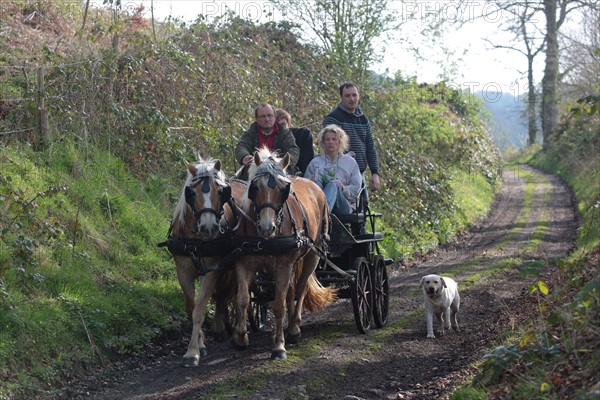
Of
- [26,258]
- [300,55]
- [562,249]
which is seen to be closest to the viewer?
[26,258]

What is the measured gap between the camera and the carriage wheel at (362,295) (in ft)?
29.7

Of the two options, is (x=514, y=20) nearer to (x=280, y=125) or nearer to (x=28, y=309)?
(x=280, y=125)

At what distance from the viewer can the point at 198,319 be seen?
7.60 meters

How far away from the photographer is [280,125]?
32.1ft

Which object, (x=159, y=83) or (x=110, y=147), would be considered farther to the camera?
(x=159, y=83)

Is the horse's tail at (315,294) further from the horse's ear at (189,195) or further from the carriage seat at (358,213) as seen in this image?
the horse's ear at (189,195)

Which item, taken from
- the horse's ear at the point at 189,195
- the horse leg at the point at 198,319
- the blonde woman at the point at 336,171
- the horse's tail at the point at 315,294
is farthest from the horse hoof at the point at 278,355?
the blonde woman at the point at 336,171

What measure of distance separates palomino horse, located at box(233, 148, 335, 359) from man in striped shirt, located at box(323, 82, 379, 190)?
7.06ft

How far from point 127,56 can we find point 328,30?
9078mm

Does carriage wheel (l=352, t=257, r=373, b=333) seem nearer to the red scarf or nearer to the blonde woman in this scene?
the blonde woman

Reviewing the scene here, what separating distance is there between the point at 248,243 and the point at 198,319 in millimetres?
849

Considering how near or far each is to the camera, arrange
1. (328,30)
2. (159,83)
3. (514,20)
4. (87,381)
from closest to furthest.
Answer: (87,381)
(159,83)
(328,30)
(514,20)

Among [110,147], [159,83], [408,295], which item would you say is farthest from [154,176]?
[408,295]

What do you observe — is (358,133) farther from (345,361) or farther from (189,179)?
(345,361)
